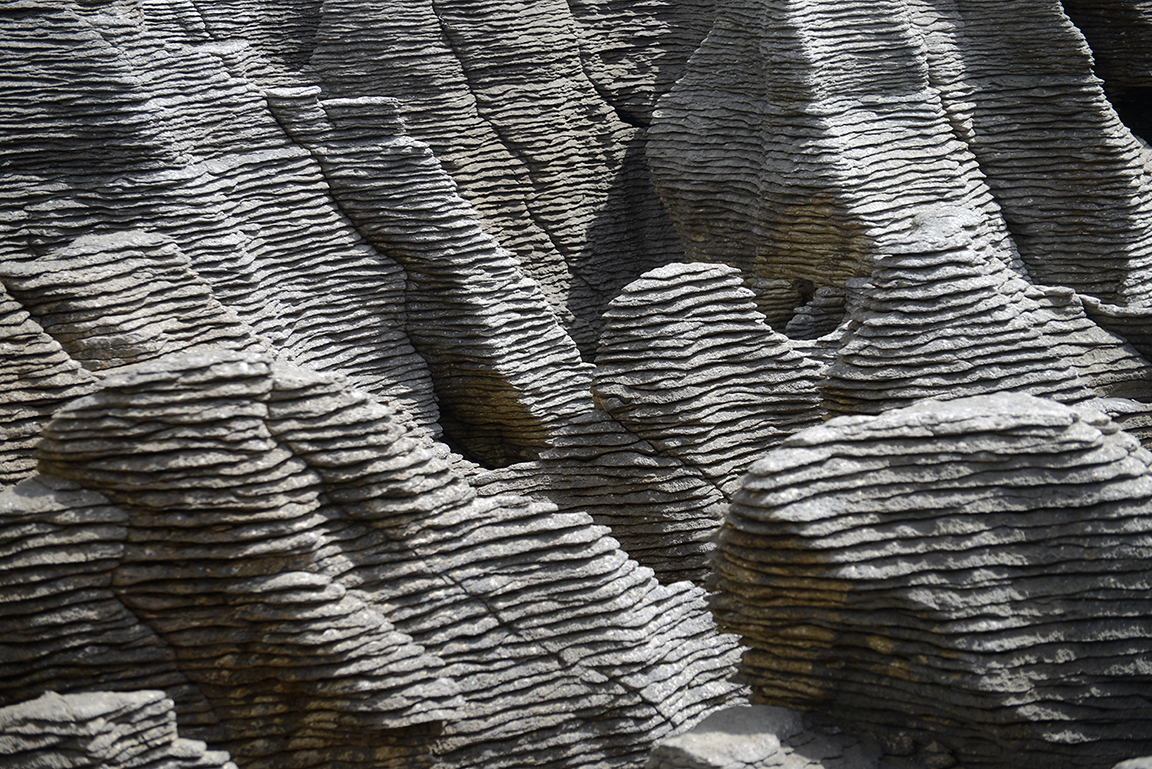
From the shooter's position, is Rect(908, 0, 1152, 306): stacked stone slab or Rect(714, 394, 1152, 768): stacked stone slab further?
Rect(908, 0, 1152, 306): stacked stone slab

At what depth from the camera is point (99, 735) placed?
6051 mm

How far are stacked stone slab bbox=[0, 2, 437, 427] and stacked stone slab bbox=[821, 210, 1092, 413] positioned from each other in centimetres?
494

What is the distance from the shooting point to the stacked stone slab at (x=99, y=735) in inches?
235

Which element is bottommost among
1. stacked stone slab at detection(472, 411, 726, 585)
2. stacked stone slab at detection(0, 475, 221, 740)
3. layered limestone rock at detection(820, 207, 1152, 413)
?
stacked stone slab at detection(472, 411, 726, 585)

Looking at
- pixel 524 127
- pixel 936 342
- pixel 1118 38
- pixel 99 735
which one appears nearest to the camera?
pixel 99 735

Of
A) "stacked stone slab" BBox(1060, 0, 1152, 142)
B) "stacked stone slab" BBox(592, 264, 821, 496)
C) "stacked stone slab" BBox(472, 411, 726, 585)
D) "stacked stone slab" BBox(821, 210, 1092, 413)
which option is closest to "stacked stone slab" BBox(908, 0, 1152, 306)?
"stacked stone slab" BBox(1060, 0, 1152, 142)

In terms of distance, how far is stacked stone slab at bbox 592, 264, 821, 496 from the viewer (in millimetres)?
10258

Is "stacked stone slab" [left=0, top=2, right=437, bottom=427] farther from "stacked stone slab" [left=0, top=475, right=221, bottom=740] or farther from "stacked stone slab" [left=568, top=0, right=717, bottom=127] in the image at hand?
"stacked stone slab" [left=568, top=0, right=717, bottom=127]

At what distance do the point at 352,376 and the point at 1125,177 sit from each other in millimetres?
9727

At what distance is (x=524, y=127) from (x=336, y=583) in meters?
9.41

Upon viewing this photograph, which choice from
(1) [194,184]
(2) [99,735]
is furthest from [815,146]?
(2) [99,735]

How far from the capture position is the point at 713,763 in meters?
6.11

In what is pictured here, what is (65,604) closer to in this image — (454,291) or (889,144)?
(454,291)

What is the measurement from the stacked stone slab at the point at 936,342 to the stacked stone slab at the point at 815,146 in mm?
2997
